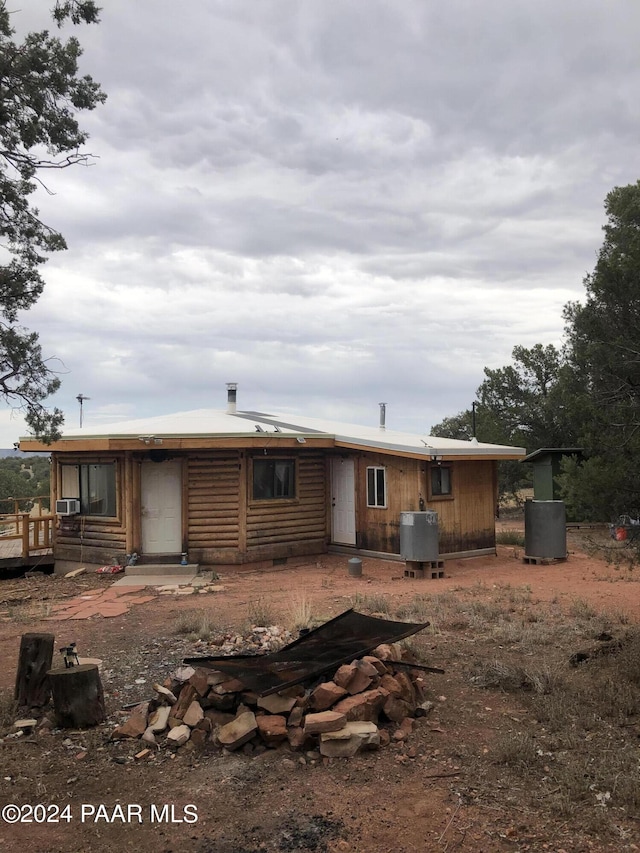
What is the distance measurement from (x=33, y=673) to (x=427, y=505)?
9875 mm

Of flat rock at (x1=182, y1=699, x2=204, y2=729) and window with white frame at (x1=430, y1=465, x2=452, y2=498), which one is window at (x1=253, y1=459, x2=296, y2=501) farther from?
flat rock at (x1=182, y1=699, x2=204, y2=729)

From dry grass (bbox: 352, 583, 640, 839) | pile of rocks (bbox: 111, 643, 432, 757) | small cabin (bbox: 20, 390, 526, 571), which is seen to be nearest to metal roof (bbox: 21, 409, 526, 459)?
small cabin (bbox: 20, 390, 526, 571)

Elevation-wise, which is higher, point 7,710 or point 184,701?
point 184,701

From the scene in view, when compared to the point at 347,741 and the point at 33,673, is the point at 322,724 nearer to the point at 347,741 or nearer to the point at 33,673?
the point at 347,741

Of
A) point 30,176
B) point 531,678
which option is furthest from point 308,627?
Result: point 30,176

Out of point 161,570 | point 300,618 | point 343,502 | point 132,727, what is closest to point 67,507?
point 161,570

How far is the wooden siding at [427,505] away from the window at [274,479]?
154cm

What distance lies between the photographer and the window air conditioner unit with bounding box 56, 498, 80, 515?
14.7 m

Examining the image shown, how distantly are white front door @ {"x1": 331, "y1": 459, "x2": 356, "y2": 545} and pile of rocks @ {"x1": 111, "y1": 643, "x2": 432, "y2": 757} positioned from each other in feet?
32.2

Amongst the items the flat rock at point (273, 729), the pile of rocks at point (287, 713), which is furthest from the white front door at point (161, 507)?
the flat rock at point (273, 729)

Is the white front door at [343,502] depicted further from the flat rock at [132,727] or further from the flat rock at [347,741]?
the flat rock at [347,741]

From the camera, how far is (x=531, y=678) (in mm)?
6137

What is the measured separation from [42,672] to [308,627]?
3309 mm

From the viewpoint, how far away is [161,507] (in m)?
14.3
